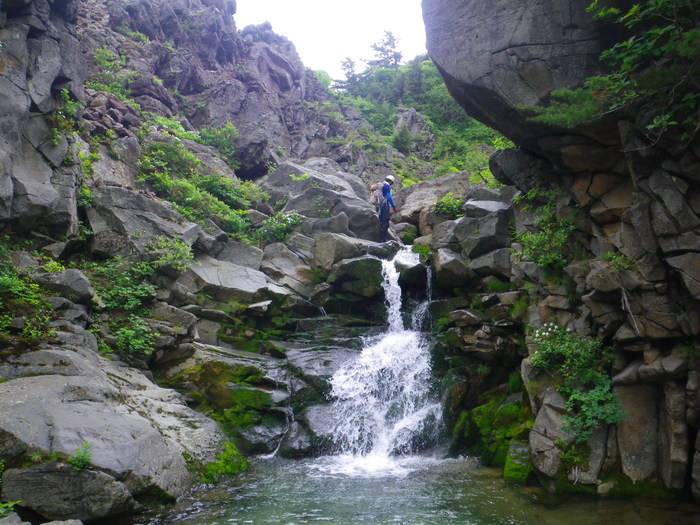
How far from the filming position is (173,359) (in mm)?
13602

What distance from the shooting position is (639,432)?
910 centimetres

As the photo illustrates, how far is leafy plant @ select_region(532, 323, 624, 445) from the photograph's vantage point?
368 inches

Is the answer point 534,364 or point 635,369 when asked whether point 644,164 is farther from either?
point 534,364

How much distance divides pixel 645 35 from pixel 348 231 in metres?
15.8

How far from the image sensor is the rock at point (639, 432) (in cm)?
894

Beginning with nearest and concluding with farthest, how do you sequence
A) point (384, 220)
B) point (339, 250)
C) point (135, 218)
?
point (135, 218) → point (339, 250) → point (384, 220)

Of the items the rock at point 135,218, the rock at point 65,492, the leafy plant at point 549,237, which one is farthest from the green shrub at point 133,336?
the leafy plant at point 549,237

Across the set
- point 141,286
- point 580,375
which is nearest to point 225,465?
point 141,286

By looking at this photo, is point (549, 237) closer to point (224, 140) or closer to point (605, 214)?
point (605, 214)

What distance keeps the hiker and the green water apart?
43.6 ft

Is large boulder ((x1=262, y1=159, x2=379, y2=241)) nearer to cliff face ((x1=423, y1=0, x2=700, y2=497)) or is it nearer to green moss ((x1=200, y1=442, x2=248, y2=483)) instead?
cliff face ((x1=423, y1=0, x2=700, y2=497))

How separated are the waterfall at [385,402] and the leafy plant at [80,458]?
6381 millimetres

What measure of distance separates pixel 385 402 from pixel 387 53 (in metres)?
A: 54.4

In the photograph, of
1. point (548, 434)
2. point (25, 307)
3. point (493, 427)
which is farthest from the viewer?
point (493, 427)
